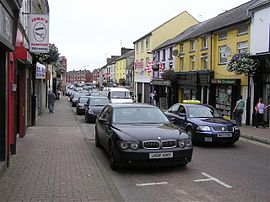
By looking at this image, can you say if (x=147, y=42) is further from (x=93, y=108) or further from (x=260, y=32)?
(x=260, y=32)

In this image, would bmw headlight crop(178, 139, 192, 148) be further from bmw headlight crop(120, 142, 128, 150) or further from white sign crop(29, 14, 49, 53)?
white sign crop(29, 14, 49, 53)

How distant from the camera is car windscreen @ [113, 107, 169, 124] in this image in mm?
9250

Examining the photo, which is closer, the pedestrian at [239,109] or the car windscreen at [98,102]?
the pedestrian at [239,109]

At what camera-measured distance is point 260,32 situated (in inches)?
758

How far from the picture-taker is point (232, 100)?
22.5 metres

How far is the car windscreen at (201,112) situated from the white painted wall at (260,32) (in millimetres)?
6640

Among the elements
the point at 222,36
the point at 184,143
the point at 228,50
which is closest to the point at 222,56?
the point at 222,36

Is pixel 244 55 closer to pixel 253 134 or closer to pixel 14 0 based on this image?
pixel 253 134

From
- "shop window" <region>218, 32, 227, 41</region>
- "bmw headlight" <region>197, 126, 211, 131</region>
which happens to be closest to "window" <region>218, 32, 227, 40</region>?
"shop window" <region>218, 32, 227, 41</region>

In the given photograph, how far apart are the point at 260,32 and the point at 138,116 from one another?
12.4 metres

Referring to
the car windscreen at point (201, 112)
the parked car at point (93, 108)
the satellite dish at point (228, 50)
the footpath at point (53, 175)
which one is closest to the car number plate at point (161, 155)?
the footpath at point (53, 175)

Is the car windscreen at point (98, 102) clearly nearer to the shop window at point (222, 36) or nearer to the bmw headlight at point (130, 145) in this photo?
the shop window at point (222, 36)

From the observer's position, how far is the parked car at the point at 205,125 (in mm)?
12000

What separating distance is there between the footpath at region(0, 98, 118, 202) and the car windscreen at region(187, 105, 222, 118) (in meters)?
4.22
